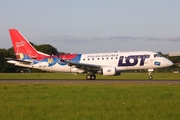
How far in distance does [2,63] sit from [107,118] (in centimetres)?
10024

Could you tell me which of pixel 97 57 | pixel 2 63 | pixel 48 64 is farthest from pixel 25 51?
pixel 2 63

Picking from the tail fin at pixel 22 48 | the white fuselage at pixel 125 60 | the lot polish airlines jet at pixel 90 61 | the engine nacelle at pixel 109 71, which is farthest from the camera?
the tail fin at pixel 22 48

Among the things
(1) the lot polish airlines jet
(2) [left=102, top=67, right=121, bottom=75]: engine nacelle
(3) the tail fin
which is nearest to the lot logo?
(1) the lot polish airlines jet

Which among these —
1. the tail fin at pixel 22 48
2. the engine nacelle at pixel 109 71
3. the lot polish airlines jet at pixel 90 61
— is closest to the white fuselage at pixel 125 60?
the lot polish airlines jet at pixel 90 61

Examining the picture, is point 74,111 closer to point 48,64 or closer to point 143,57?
point 143,57

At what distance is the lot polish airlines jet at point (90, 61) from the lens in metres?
42.9

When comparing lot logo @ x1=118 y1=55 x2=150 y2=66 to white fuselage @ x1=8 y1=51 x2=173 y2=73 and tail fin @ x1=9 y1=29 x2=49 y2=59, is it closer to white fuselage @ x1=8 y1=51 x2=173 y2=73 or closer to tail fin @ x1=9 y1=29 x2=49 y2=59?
white fuselage @ x1=8 y1=51 x2=173 y2=73

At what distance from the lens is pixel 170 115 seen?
1122 cm

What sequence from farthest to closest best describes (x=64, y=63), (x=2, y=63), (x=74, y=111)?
(x=2, y=63)
(x=64, y=63)
(x=74, y=111)

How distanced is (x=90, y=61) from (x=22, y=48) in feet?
30.9

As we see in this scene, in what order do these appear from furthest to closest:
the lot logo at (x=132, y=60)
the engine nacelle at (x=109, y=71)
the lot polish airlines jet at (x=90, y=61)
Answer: the lot polish airlines jet at (x=90, y=61)
the lot logo at (x=132, y=60)
the engine nacelle at (x=109, y=71)

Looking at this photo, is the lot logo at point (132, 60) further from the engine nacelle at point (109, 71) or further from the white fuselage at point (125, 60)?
the engine nacelle at point (109, 71)

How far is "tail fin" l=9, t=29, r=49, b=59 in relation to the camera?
48.0 metres

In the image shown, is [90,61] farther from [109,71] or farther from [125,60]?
[125,60]
